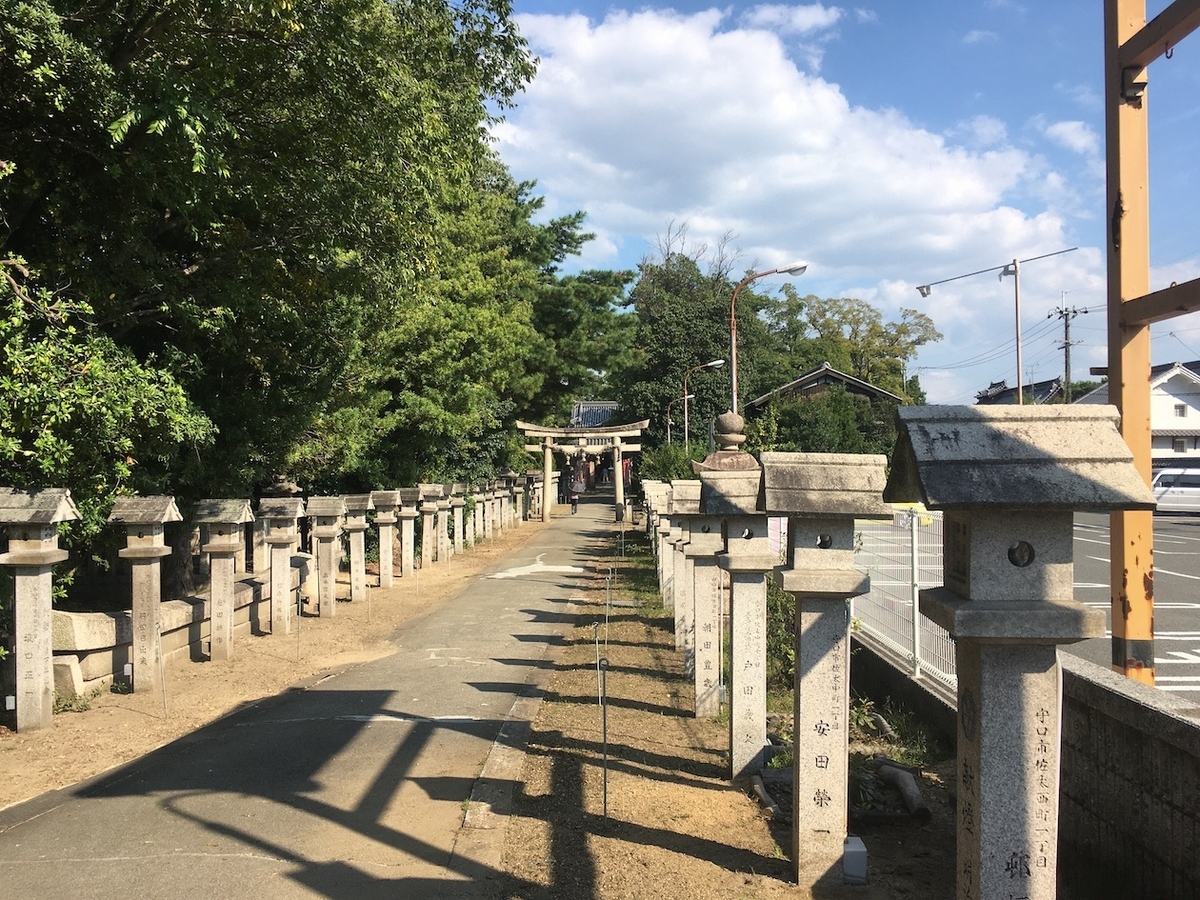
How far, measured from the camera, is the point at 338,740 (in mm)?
7160

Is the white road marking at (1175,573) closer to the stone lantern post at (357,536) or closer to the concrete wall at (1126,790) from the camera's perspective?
the concrete wall at (1126,790)

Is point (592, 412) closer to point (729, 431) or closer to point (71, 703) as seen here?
point (71, 703)

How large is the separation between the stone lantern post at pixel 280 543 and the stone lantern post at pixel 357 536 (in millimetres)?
2525

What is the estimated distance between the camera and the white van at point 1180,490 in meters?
31.6

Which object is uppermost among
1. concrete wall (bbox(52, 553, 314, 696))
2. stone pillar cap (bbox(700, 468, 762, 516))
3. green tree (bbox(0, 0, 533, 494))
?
green tree (bbox(0, 0, 533, 494))

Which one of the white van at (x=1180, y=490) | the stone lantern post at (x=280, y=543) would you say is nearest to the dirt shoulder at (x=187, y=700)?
the stone lantern post at (x=280, y=543)

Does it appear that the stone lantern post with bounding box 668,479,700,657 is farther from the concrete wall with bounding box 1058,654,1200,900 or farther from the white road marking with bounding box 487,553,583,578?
the white road marking with bounding box 487,553,583,578

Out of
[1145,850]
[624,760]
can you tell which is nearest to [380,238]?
[624,760]

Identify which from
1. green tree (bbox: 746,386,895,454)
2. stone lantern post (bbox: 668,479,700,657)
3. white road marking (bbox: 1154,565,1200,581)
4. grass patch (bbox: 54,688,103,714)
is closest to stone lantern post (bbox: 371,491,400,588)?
stone lantern post (bbox: 668,479,700,657)

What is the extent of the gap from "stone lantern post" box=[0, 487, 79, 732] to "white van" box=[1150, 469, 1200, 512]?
35.0 metres

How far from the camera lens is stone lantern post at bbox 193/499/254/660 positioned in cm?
1005

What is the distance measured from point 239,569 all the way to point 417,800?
32.6ft

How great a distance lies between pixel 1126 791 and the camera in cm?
400

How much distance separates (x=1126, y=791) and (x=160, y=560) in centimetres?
1164
